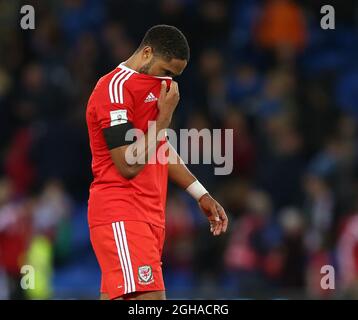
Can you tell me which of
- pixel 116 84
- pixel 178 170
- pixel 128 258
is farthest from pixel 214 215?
pixel 116 84

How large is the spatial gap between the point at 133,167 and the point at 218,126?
542 cm

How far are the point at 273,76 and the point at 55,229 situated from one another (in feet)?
9.21

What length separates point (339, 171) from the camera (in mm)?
10812

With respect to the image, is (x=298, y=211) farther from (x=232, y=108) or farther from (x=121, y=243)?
(x=121, y=243)

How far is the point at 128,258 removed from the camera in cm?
542

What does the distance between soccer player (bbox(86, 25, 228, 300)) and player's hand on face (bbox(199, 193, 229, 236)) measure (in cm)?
36

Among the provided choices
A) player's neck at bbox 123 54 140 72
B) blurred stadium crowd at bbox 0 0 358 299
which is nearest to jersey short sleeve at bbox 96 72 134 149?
player's neck at bbox 123 54 140 72

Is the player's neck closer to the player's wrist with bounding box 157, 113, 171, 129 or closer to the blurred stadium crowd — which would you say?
the player's wrist with bounding box 157, 113, 171, 129

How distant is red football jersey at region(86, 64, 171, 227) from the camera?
547cm

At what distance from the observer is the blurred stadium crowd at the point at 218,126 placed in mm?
10242

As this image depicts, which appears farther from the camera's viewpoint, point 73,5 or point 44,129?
point 73,5

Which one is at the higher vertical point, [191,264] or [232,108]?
[232,108]

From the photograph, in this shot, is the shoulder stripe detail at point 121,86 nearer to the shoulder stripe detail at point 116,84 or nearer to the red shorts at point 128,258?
the shoulder stripe detail at point 116,84

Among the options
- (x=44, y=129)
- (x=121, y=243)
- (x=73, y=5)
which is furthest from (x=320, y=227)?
(x=121, y=243)
